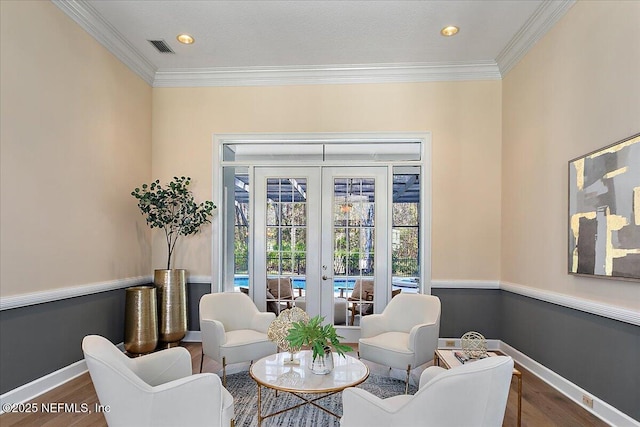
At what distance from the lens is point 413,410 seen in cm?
175

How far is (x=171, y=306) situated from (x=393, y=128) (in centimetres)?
332

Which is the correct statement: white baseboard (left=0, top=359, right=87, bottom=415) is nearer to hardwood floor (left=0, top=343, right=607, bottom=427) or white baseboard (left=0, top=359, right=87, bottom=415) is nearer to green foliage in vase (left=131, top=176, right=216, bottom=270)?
hardwood floor (left=0, top=343, right=607, bottom=427)

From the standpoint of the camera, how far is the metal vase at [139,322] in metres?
3.85

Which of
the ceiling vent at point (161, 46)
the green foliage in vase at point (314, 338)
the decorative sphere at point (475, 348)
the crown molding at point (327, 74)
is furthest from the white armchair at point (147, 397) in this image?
the crown molding at point (327, 74)

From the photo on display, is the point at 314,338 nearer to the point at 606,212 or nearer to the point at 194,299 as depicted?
the point at 606,212

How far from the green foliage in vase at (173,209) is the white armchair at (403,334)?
7.48 feet

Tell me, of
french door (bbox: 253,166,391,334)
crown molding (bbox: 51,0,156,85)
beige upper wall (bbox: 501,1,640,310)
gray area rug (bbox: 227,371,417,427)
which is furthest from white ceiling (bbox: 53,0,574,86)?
gray area rug (bbox: 227,371,417,427)

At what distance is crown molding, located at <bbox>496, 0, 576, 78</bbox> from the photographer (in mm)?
3279

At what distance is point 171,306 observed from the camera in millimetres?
4227

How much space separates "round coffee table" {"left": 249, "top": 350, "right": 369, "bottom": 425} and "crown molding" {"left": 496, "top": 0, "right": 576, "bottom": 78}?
3.38 meters

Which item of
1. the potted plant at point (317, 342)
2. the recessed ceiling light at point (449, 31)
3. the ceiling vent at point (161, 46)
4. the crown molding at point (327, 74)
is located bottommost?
the potted plant at point (317, 342)

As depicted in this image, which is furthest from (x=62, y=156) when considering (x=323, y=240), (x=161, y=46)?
(x=323, y=240)

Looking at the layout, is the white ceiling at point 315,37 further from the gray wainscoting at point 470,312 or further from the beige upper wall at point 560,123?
the gray wainscoting at point 470,312

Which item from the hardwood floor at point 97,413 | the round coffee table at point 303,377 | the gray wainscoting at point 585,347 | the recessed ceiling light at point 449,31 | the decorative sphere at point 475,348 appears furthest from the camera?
the recessed ceiling light at point 449,31
